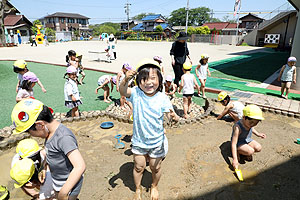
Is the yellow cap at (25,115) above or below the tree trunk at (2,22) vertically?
below

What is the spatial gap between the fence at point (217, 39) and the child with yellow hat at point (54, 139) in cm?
4394

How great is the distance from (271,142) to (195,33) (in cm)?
4850

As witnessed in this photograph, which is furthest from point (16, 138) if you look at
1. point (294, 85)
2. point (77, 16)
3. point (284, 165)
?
point (77, 16)

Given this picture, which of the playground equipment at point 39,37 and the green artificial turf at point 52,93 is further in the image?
the playground equipment at point 39,37

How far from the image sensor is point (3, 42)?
96.1 feet

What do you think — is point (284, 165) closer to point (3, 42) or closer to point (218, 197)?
point (218, 197)

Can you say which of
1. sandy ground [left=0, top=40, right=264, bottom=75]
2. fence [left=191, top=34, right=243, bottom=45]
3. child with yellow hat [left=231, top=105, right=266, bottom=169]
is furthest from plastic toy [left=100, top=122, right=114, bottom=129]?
fence [left=191, top=34, right=243, bottom=45]

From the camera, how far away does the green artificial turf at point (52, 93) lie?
652cm

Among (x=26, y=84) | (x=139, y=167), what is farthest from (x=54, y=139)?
(x=26, y=84)

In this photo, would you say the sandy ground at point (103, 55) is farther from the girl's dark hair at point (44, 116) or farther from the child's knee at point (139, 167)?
the girl's dark hair at point (44, 116)

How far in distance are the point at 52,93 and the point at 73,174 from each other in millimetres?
6833

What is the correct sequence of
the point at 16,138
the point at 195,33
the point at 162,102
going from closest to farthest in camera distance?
the point at 162,102
the point at 16,138
the point at 195,33

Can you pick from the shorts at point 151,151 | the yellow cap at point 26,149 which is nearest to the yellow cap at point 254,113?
the shorts at point 151,151

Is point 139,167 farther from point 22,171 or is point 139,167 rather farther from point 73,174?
point 22,171
